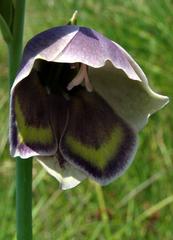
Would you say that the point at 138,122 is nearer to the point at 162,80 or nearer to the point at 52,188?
the point at 52,188

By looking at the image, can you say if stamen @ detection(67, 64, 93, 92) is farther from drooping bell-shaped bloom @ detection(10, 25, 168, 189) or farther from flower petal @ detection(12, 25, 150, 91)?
flower petal @ detection(12, 25, 150, 91)

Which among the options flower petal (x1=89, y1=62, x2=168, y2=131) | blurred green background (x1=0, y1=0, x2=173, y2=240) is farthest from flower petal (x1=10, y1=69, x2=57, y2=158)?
blurred green background (x1=0, y1=0, x2=173, y2=240)

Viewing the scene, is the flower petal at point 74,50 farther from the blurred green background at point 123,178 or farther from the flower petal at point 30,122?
the blurred green background at point 123,178

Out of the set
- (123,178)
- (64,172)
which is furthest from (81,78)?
(123,178)

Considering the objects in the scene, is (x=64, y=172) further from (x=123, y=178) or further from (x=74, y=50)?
(x=123, y=178)

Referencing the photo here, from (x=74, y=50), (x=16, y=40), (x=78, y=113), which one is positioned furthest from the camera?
(x=78, y=113)
